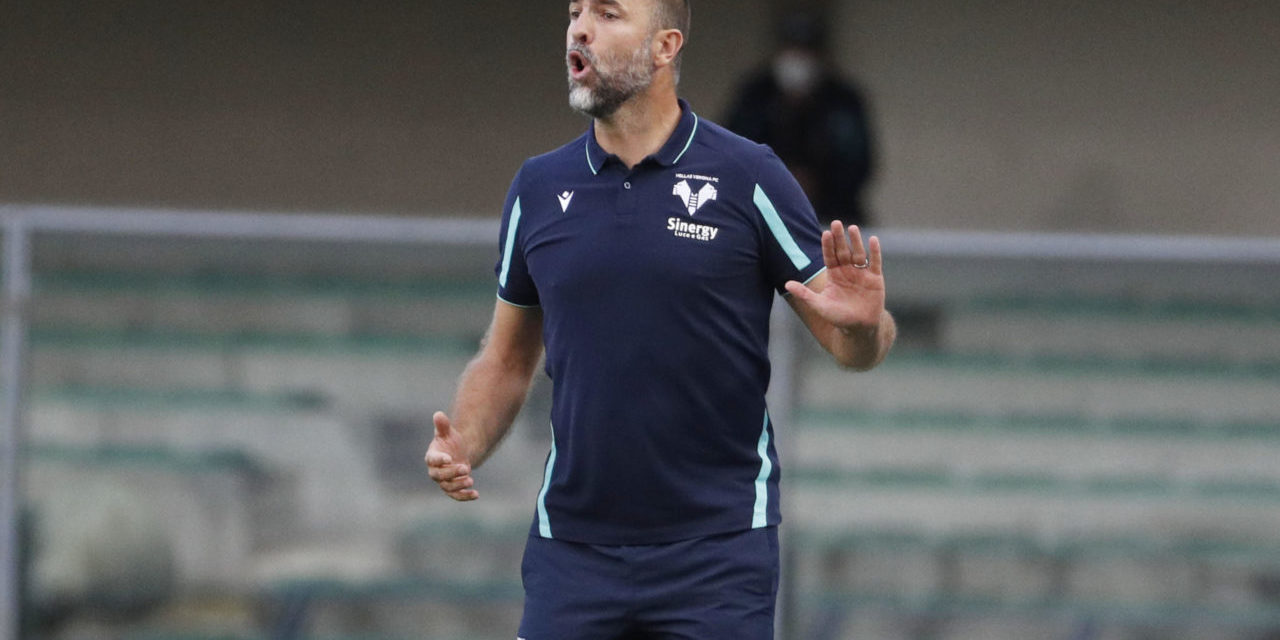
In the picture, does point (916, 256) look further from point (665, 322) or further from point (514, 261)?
point (665, 322)

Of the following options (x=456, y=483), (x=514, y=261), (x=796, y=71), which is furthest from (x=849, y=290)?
(x=796, y=71)

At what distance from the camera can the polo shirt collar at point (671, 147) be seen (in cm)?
359

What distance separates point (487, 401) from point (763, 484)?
56cm

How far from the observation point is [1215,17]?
858 centimetres

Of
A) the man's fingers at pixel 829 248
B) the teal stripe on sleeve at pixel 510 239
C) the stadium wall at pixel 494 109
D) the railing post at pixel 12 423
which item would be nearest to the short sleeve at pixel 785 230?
the man's fingers at pixel 829 248

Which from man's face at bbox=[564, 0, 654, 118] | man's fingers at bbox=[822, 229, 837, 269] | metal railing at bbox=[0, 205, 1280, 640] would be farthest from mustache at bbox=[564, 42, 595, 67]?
metal railing at bbox=[0, 205, 1280, 640]

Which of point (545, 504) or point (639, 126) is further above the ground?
point (639, 126)

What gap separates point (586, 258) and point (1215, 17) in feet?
19.0

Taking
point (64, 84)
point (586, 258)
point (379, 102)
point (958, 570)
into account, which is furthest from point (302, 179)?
point (586, 258)

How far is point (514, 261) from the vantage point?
3.76 metres

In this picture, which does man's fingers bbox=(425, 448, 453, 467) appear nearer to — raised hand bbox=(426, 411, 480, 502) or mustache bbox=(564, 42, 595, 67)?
raised hand bbox=(426, 411, 480, 502)

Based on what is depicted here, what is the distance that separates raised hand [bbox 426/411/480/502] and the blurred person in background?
13.3 feet

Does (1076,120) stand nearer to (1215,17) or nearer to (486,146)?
(1215,17)

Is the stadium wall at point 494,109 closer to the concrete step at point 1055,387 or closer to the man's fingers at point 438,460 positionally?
the concrete step at point 1055,387
